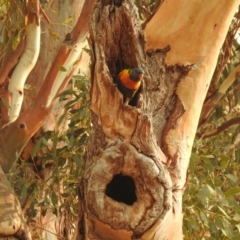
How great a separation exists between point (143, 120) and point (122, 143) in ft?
0.23

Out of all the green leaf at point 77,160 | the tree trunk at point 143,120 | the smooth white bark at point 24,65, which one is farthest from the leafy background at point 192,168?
the tree trunk at point 143,120

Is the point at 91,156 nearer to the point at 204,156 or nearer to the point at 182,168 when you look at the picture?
the point at 182,168

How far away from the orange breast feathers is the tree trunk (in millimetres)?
27

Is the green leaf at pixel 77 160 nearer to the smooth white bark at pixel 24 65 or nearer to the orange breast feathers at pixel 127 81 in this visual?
the smooth white bark at pixel 24 65

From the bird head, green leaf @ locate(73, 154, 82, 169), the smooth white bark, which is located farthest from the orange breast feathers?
Answer: the smooth white bark

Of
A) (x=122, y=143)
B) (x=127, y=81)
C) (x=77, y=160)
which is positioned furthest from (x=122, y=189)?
(x=77, y=160)

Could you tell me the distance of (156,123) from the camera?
1446mm

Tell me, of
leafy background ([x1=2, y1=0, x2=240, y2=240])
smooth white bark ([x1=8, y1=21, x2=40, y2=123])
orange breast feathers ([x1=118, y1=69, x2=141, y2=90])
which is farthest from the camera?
smooth white bark ([x1=8, y1=21, x2=40, y2=123])

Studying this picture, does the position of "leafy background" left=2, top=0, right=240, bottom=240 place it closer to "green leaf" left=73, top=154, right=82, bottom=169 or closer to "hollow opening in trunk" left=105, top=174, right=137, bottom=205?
"green leaf" left=73, top=154, right=82, bottom=169

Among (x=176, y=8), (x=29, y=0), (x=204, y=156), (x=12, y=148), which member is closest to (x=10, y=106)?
(x=12, y=148)

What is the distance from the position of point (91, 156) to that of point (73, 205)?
93cm

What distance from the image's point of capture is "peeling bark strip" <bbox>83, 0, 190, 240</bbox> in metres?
1.28

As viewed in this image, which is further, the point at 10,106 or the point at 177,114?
the point at 10,106

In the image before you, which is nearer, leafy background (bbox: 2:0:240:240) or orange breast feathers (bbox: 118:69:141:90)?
orange breast feathers (bbox: 118:69:141:90)
